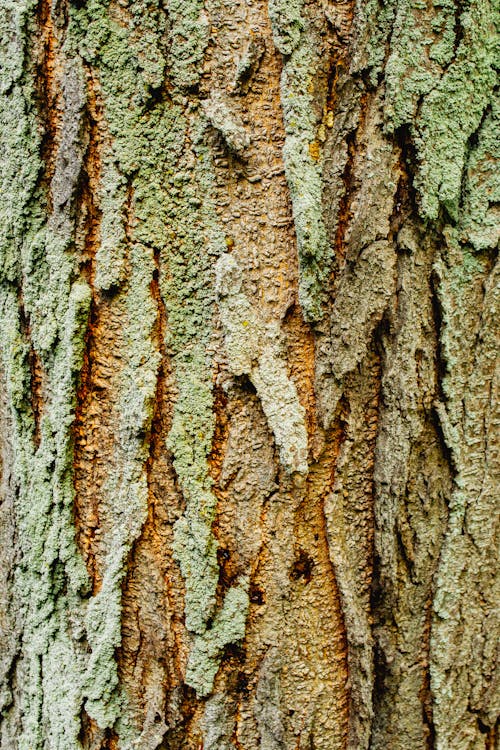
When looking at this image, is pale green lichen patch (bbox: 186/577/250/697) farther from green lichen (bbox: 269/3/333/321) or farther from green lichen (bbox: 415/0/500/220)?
green lichen (bbox: 415/0/500/220)

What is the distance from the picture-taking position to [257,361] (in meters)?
0.82

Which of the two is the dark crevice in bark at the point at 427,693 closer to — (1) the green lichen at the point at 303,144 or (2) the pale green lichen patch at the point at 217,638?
(2) the pale green lichen patch at the point at 217,638

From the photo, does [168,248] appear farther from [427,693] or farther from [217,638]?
[427,693]

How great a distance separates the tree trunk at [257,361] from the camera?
0.80 m

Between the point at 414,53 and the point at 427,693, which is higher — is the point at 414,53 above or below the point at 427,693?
above

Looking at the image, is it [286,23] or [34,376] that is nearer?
[286,23]

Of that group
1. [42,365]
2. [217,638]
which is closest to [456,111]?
[42,365]

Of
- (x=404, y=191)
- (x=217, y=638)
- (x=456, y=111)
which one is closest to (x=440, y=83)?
(x=456, y=111)

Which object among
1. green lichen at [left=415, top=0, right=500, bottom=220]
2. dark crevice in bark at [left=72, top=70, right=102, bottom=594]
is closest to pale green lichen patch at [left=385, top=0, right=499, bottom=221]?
green lichen at [left=415, top=0, right=500, bottom=220]

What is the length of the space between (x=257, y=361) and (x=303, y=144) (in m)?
0.29

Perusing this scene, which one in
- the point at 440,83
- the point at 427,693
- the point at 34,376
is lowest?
the point at 427,693

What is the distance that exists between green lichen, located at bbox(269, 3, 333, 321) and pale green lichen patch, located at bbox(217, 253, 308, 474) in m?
0.07

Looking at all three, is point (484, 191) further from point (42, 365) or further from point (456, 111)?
point (42, 365)

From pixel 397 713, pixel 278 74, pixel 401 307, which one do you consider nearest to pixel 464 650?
pixel 397 713
